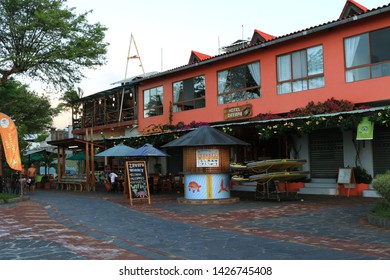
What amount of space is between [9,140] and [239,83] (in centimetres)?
1026

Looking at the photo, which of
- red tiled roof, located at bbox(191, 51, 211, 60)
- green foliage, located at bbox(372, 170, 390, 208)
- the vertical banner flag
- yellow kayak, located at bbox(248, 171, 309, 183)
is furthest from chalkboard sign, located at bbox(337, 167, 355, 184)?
red tiled roof, located at bbox(191, 51, 211, 60)

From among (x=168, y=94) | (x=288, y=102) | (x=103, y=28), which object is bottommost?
(x=288, y=102)

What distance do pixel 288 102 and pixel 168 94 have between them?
25.9 ft

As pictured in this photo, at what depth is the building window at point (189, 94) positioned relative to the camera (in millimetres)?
20225

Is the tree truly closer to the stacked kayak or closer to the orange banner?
the orange banner

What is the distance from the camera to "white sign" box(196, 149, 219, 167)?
42.8ft

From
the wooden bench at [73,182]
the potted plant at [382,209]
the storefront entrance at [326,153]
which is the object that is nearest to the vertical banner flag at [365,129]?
the storefront entrance at [326,153]

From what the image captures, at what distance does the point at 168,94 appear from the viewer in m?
22.0

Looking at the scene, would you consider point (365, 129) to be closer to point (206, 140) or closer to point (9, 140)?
point (206, 140)

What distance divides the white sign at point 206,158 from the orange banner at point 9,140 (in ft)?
23.2

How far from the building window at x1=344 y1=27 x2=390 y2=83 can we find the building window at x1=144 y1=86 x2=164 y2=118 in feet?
36.2

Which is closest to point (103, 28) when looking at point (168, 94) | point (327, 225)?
point (168, 94)

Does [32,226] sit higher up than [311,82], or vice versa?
[311,82]

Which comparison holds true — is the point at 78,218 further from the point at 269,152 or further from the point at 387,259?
the point at 269,152
